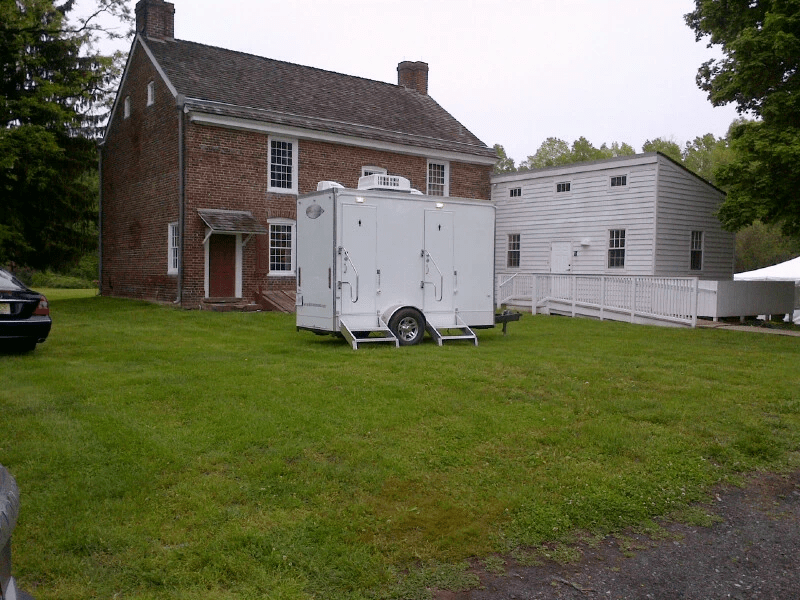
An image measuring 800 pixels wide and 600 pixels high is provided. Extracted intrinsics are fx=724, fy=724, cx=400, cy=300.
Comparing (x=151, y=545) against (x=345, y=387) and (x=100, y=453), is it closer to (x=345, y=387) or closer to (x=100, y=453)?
(x=100, y=453)

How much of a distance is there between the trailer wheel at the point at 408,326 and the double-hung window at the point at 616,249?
1256cm

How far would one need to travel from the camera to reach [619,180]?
76.5 ft

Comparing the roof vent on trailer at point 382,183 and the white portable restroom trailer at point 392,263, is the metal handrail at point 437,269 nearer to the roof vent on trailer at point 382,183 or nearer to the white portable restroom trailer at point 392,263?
the white portable restroom trailer at point 392,263

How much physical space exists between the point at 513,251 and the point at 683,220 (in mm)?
6241

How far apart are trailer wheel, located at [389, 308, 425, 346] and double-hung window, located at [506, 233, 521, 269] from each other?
14353mm

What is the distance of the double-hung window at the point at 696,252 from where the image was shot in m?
23.6

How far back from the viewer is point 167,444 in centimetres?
601

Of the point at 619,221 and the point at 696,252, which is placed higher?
the point at 619,221

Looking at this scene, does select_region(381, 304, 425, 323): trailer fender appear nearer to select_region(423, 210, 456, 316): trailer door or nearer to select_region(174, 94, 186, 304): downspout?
select_region(423, 210, 456, 316): trailer door

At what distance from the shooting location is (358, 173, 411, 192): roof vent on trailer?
520 inches

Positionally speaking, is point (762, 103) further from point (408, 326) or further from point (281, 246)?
point (281, 246)

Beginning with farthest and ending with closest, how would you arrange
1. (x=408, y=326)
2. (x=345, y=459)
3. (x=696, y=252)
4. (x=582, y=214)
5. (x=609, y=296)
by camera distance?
(x=582, y=214)
(x=696, y=252)
(x=609, y=296)
(x=408, y=326)
(x=345, y=459)

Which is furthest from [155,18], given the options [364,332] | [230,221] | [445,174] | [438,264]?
[364,332]

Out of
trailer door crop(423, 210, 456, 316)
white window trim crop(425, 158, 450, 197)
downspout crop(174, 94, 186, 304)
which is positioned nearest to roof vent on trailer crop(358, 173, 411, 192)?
trailer door crop(423, 210, 456, 316)
